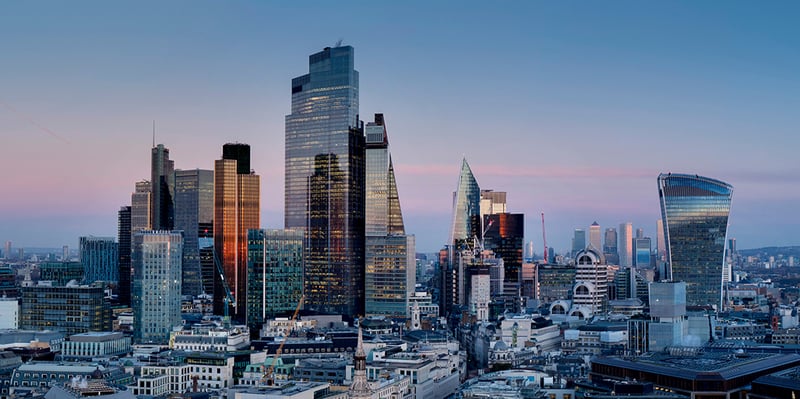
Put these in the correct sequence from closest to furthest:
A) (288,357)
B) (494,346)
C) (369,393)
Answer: (369,393), (288,357), (494,346)

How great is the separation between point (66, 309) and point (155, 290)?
2202 centimetres

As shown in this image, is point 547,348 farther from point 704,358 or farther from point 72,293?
point 72,293

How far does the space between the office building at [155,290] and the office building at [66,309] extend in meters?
11.8

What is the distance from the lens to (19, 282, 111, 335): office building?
7426 inches

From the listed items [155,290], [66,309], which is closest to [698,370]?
[155,290]

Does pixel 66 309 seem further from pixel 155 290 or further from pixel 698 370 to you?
pixel 698 370

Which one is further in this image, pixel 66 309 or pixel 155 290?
pixel 66 309

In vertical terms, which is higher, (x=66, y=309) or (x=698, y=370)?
(x=66, y=309)

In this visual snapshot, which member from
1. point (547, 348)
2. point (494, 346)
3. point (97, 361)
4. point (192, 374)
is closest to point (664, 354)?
point (494, 346)

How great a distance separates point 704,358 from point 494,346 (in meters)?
46.7

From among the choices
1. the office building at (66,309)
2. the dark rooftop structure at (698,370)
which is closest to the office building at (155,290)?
the office building at (66,309)

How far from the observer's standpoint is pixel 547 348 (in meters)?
188

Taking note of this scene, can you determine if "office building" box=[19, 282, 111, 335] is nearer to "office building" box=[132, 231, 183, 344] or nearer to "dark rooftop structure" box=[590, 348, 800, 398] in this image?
"office building" box=[132, 231, 183, 344]

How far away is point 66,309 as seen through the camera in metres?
191
